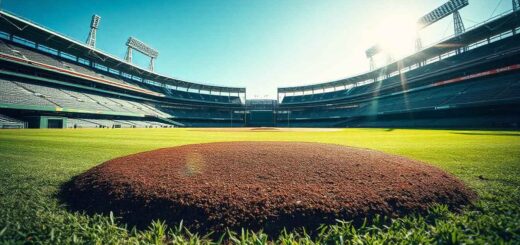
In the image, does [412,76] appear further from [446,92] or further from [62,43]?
[62,43]

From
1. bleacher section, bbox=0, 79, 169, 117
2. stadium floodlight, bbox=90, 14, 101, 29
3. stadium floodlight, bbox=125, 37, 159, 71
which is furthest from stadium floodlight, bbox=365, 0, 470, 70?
stadium floodlight, bbox=90, 14, 101, 29

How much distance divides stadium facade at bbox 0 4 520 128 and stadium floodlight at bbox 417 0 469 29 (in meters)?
5.96

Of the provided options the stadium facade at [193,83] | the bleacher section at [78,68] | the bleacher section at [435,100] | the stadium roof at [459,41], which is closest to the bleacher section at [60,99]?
the stadium facade at [193,83]

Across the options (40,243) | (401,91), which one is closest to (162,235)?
(40,243)

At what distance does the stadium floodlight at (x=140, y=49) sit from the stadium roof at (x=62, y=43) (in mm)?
3319

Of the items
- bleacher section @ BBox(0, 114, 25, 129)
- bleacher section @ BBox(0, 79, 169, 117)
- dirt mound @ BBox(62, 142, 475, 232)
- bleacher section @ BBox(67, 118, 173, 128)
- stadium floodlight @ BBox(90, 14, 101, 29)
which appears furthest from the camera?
stadium floodlight @ BBox(90, 14, 101, 29)

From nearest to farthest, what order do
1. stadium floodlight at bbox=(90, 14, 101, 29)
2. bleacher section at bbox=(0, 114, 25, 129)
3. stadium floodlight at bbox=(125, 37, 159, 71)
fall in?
bleacher section at bbox=(0, 114, 25, 129)
stadium floodlight at bbox=(90, 14, 101, 29)
stadium floodlight at bbox=(125, 37, 159, 71)

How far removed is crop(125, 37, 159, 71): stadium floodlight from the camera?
49.4m

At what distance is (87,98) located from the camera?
3722cm

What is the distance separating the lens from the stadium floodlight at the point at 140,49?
4941 cm

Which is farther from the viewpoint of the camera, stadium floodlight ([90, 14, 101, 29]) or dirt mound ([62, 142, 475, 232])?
stadium floodlight ([90, 14, 101, 29])

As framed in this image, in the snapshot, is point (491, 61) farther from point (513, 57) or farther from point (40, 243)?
point (40, 243)

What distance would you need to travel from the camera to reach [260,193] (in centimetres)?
255

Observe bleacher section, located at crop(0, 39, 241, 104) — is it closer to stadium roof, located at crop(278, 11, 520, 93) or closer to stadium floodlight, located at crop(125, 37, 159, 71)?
stadium floodlight, located at crop(125, 37, 159, 71)
